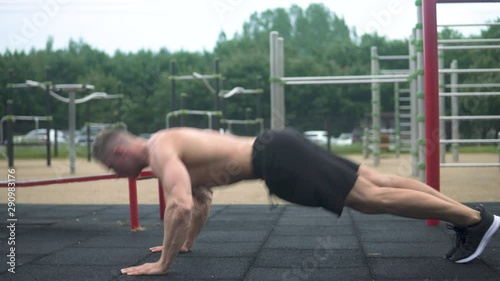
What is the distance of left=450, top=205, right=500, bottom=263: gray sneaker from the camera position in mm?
2953

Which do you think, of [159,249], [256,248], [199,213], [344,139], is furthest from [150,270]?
[344,139]

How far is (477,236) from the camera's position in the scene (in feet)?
9.73

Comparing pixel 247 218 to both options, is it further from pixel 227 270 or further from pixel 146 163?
pixel 146 163

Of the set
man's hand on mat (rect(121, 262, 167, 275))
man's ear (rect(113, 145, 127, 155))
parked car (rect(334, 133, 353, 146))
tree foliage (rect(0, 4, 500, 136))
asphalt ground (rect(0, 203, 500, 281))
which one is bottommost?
parked car (rect(334, 133, 353, 146))

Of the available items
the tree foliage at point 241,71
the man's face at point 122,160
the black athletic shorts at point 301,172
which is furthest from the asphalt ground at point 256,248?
the tree foliage at point 241,71

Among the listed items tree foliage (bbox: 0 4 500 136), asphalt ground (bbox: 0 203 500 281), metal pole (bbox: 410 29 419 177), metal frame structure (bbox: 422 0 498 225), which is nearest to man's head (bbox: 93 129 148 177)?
asphalt ground (bbox: 0 203 500 281)

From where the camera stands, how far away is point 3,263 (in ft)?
10.8

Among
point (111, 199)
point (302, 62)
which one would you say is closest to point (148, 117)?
point (302, 62)

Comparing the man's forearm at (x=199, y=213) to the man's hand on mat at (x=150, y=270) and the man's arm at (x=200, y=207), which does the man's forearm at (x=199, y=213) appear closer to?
the man's arm at (x=200, y=207)

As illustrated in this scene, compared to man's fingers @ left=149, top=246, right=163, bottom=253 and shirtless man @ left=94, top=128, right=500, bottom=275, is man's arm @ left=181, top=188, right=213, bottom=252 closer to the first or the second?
man's fingers @ left=149, top=246, right=163, bottom=253

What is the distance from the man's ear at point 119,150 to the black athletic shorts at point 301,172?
0.57m

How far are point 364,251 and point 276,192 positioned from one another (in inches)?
38.4

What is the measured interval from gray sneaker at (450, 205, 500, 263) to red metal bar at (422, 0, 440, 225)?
50.5 inches

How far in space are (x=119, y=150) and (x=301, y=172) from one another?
31.9 inches
